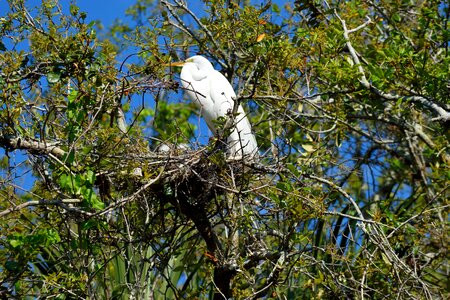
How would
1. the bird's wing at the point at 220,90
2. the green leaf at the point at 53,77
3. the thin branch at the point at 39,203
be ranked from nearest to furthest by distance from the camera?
the thin branch at the point at 39,203 < the green leaf at the point at 53,77 < the bird's wing at the point at 220,90

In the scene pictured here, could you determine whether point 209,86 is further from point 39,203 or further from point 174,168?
point 39,203

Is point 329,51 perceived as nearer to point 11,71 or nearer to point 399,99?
point 399,99

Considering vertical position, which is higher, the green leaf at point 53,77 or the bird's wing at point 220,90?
the bird's wing at point 220,90

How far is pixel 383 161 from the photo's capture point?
6789 millimetres

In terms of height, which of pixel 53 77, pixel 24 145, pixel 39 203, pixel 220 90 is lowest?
pixel 39 203

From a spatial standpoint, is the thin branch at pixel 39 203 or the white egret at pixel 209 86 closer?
the thin branch at pixel 39 203

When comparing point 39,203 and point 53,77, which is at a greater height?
point 53,77

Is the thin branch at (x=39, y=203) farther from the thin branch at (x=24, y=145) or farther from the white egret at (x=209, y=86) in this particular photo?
the white egret at (x=209, y=86)

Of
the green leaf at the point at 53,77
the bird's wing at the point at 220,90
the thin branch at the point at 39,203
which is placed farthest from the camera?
the bird's wing at the point at 220,90

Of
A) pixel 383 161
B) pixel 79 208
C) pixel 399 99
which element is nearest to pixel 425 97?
pixel 399 99

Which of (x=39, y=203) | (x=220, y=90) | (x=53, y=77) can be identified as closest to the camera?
(x=39, y=203)

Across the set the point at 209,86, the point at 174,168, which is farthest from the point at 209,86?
the point at 174,168

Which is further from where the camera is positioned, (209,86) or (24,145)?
(209,86)

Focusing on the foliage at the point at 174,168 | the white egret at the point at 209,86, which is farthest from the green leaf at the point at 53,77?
the white egret at the point at 209,86
